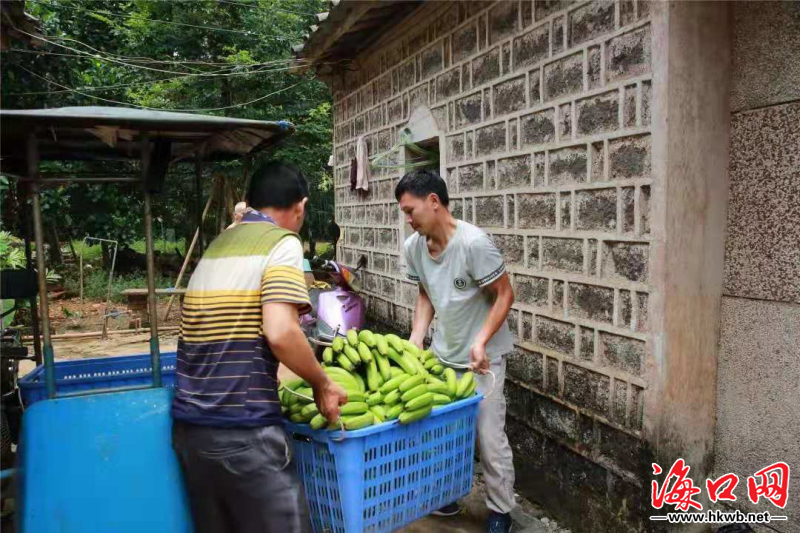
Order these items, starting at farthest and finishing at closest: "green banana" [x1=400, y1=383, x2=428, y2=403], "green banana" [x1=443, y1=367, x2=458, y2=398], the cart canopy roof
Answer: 1. "green banana" [x1=443, y1=367, x2=458, y2=398]
2. "green banana" [x1=400, y1=383, x2=428, y2=403]
3. the cart canopy roof

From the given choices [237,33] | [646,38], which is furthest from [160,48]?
[646,38]

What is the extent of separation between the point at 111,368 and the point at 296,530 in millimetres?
2222

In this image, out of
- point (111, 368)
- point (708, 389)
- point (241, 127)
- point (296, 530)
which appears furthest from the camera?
point (111, 368)

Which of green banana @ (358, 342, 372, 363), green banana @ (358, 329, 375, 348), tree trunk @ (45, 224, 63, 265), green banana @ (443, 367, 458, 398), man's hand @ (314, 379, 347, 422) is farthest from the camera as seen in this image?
tree trunk @ (45, 224, 63, 265)

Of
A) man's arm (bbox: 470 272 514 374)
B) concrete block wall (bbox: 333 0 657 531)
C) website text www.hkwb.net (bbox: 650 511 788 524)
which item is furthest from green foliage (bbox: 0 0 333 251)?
website text www.hkwb.net (bbox: 650 511 788 524)

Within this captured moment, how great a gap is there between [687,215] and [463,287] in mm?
1308

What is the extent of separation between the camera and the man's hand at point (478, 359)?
3344mm

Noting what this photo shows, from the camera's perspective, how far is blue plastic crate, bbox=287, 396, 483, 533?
243cm

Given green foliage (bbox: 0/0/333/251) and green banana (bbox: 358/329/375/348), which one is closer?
green banana (bbox: 358/329/375/348)

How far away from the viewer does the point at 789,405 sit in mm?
3062

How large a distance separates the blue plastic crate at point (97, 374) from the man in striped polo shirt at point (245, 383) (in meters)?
1.49

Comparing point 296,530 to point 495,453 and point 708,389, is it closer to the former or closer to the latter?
point 495,453

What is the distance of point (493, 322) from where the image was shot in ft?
11.2

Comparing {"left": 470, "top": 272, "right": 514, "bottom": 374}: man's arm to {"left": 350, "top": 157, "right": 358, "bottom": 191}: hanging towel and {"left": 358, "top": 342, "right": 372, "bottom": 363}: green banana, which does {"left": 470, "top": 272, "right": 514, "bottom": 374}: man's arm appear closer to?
{"left": 358, "top": 342, "right": 372, "bottom": 363}: green banana
